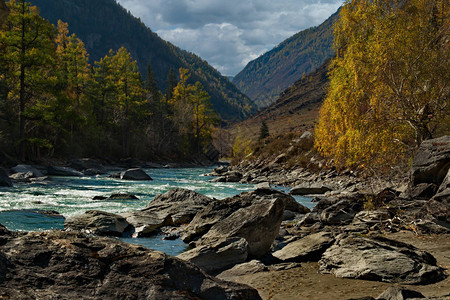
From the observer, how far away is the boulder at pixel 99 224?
37.6ft

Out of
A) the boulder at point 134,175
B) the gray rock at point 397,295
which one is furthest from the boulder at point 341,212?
the boulder at point 134,175

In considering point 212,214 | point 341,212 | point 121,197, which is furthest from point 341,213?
point 121,197

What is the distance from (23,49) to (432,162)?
103 ft

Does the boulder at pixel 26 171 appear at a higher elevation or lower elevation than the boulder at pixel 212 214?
higher

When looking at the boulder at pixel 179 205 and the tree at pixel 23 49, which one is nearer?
the boulder at pixel 179 205

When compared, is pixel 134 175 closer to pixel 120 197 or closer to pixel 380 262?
pixel 120 197

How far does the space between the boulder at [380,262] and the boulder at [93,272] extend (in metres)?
3.35

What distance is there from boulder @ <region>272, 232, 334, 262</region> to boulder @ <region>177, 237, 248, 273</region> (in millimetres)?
1050

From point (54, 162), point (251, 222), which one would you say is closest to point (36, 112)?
point (54, 162)

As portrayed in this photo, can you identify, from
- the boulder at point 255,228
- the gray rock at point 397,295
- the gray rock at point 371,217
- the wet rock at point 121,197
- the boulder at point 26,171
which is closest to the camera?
the gray rock at point 397,295

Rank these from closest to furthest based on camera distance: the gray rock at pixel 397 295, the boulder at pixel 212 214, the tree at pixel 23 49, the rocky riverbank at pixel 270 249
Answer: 1. the rocky riverbank at pixel 270 249
2. the gray rock at pixel 397 295
3. the boulder at pixel 212 214
4. the tree at pixel 23 49

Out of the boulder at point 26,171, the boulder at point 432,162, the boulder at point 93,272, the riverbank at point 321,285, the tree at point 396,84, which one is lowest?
the riverbank at point 321,285

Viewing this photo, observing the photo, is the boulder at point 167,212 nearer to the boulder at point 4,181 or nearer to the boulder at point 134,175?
the boulder at point 4,181

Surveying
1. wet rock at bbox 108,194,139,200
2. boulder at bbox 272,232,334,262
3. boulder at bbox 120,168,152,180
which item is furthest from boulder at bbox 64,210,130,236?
boulder at bbox 120,168,152,180
